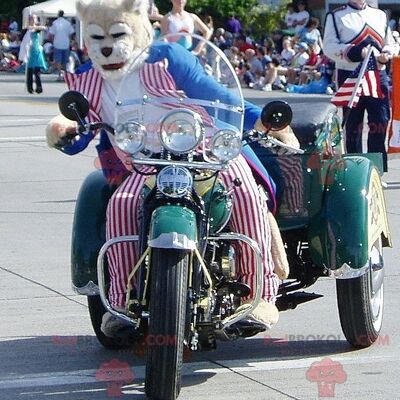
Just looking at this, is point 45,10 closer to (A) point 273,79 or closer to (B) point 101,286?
(A) point 273,79

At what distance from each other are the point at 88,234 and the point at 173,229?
104 cm

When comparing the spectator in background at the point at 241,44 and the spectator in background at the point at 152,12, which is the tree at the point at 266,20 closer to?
the spectator in background at the point at 241,44

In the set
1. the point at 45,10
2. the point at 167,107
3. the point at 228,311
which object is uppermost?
the point at 167,107

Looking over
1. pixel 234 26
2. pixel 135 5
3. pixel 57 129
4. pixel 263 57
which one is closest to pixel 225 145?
pixel 57 129

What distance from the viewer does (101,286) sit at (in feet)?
16.6

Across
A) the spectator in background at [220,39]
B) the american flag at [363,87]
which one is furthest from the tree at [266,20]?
the american flag at [363,87]

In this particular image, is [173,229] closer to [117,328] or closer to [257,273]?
[257,273]

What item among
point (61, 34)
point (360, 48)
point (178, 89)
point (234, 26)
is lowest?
point (234, 26)

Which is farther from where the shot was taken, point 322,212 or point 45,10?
point 45,10

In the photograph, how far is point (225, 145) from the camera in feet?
15.8

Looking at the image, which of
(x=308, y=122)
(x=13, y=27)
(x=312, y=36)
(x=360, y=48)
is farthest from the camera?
(x=13, y=27)

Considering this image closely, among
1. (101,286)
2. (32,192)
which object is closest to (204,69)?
(101,286)

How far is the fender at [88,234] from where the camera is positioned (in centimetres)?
554

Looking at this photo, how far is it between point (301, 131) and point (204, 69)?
0.77 m
